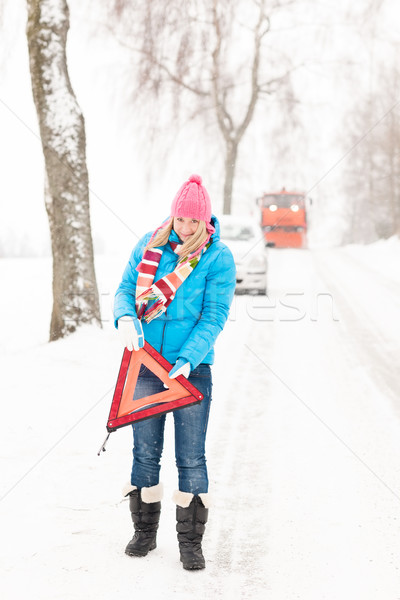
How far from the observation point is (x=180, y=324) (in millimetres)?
3125

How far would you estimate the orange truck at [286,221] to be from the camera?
86.4 ft

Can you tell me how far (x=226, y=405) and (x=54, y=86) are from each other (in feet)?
14.8

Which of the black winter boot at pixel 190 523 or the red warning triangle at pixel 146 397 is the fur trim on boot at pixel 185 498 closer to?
the black winter boot at pixel 190 523

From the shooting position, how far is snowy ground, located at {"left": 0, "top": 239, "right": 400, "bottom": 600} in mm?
2936

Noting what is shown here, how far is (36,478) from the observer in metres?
4.05

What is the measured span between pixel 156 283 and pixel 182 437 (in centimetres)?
72

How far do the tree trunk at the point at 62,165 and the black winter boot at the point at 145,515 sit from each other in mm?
5182

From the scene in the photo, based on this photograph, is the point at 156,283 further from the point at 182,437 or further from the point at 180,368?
the point at 182,437

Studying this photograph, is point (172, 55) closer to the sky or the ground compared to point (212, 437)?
closer to the sky

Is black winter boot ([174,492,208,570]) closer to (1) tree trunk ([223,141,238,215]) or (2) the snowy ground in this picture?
(2) the snowy ground

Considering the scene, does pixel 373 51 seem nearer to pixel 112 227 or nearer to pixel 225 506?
pixel 112 227

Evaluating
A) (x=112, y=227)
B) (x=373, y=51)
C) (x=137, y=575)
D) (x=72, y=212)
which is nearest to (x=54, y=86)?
(x=72, y=212)

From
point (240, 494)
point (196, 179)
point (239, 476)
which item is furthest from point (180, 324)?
point (239, 476)

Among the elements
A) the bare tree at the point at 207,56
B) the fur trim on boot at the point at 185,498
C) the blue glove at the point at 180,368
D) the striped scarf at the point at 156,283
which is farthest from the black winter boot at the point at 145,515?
the bare tree at the point at 207,56
